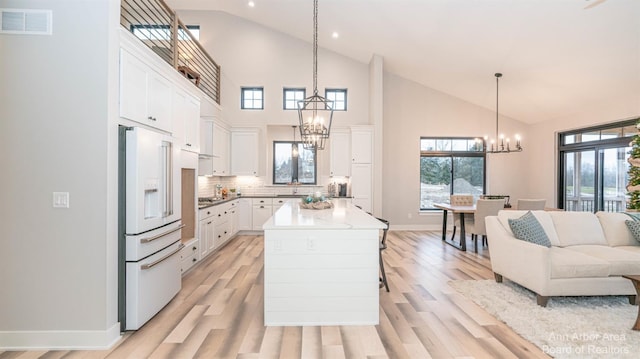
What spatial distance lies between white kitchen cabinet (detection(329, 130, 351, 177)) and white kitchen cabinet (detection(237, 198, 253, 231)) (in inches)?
81.8

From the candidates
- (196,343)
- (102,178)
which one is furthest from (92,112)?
(196,343)

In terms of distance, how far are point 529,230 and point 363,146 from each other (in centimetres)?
401

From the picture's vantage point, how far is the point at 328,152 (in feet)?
24.5

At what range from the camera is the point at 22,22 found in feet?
7.96

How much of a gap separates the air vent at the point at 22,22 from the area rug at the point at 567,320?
15.4 ft

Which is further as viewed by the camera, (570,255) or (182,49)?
(182,49)

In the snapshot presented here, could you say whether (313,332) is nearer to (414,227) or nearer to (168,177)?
(168,177)

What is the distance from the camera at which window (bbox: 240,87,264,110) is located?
7492 millimetres

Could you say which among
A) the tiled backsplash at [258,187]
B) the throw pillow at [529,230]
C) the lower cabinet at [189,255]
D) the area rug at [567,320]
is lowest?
the area rug at [567,320]

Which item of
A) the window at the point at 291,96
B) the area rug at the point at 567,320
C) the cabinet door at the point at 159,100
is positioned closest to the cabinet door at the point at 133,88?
the cabinet door at the point at 159,100

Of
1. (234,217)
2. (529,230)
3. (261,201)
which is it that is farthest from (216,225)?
(529,230)

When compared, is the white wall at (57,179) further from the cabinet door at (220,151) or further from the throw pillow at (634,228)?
the throw pillow at (634,228)

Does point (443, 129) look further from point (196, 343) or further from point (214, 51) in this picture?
point (196, 343)

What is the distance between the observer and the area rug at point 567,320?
7.69ft
